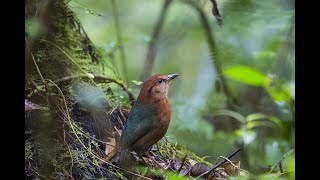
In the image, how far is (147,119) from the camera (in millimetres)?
1517

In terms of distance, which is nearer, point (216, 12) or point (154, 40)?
point (216, 12)

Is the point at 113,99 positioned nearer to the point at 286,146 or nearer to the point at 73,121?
the point at 73,121

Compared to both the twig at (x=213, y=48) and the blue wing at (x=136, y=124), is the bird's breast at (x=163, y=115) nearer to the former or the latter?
the blue wing at (x=136, y=124)

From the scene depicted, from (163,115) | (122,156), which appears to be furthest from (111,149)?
(163,115)

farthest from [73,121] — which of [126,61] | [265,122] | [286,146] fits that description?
[265,122]

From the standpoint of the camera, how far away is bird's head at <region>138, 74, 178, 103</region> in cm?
152

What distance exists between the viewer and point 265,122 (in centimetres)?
209

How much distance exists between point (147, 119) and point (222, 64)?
0.47 metres

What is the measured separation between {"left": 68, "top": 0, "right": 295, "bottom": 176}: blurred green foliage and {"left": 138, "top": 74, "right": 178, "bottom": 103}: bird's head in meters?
0.03

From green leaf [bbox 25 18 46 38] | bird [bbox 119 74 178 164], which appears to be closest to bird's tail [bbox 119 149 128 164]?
bird [bbox 119 74 178 164]

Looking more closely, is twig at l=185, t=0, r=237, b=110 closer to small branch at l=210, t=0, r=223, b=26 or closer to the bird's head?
small branch at l=210, t=0, r=223, b=26

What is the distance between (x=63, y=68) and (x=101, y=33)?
0.18 m

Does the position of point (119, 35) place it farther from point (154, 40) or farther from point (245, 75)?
point (245, 75)

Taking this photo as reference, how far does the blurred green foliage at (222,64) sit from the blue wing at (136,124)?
63 mm
